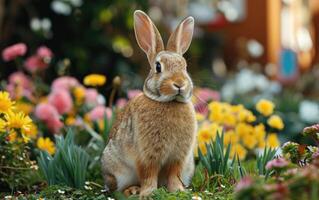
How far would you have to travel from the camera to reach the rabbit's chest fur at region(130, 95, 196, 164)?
11.7 feet

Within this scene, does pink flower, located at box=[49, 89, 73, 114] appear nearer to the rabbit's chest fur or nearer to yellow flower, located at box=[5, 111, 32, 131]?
yellow flower, located at box=[5, 111, 32, 131]

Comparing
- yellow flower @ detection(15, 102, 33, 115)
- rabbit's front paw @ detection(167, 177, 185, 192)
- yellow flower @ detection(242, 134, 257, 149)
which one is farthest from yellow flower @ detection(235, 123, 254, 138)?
yellow flower @ detection(15, 102, 33, 115)

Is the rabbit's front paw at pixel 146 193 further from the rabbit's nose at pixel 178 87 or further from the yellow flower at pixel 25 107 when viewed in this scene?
the yellow flower at pixel 25 107

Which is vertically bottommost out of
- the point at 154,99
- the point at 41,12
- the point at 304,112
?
the point at 304,112

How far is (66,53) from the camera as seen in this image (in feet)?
28.1

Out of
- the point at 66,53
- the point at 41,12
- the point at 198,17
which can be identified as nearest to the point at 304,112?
the point at 66,53

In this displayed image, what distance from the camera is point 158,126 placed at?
3566 millimetres

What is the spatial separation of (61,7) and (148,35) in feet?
15.6

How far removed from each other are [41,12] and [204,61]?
4539 millimetres

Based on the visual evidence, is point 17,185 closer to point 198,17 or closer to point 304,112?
point 304,112

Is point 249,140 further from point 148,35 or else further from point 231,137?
point 148,35

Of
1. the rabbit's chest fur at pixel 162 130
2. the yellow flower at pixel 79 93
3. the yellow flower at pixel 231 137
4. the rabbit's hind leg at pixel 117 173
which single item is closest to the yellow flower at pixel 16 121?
the rabbit's hind leg at pixel 117 173

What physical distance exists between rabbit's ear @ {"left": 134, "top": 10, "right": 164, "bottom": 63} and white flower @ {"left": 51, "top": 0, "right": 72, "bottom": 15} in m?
4.71

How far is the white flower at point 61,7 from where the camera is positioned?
834 centimetres
